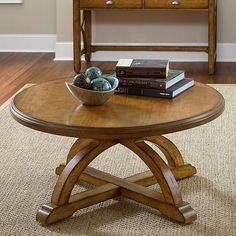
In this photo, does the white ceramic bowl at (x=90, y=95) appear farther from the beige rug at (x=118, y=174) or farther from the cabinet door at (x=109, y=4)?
the cabinet door at (x=109, y=4)

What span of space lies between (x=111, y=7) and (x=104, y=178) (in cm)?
220

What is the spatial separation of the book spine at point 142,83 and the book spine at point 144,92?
0.01 m

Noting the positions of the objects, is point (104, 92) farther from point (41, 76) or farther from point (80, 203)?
point (41, 76)

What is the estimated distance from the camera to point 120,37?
4.93 meters

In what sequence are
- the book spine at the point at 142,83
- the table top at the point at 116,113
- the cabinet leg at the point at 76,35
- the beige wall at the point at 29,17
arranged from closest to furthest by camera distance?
1. the table top at the point at 116,113
2. the book spine at the point at 142,83
3. the cabinet leg at the point at 76,35
4. the beige wall at the point at 29,17

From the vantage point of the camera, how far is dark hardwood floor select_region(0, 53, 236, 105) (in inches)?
168

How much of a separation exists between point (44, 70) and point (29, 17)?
0.79 meters

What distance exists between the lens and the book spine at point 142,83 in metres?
2.24

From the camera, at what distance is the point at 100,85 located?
215 centimetres

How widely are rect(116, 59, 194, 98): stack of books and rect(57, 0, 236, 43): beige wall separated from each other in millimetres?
2566

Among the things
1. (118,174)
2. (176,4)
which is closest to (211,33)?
(176,4)

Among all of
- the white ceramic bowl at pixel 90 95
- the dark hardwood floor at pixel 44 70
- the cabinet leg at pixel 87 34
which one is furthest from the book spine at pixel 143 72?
the cabinet leg at pixel 87 34

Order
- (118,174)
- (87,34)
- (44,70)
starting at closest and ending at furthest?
(118,174)
(44,70)
(87,34)

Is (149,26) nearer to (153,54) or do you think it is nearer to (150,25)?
(150,25)
